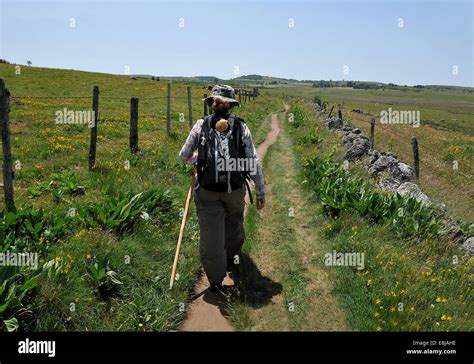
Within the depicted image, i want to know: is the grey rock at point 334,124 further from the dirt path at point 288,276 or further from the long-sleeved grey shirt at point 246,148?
the long-sleeved grey shirt at point 246,148

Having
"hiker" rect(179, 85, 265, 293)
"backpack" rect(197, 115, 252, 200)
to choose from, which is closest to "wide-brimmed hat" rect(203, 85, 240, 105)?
"hiker" rect(179, 85, 265, 293)

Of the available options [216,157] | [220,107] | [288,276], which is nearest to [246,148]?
[216,157]

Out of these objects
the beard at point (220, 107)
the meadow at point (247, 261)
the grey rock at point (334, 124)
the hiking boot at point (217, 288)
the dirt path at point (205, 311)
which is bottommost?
the dirt path at point (205, 311)

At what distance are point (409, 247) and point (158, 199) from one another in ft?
15.9

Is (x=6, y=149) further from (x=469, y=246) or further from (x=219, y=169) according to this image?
(x=469, y=246)

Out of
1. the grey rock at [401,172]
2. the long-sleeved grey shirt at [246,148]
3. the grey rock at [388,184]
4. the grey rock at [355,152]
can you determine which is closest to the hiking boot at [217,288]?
the long-sleeved grey shirt at [246,148]

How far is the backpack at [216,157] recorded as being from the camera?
16.4 ft

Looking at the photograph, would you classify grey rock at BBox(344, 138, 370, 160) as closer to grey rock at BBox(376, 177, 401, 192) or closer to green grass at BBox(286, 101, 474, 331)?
grey rock at BBox(376, 177, 401, 192)

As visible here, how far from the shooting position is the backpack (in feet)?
16.4

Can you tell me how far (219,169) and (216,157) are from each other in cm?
17

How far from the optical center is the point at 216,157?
498cm
